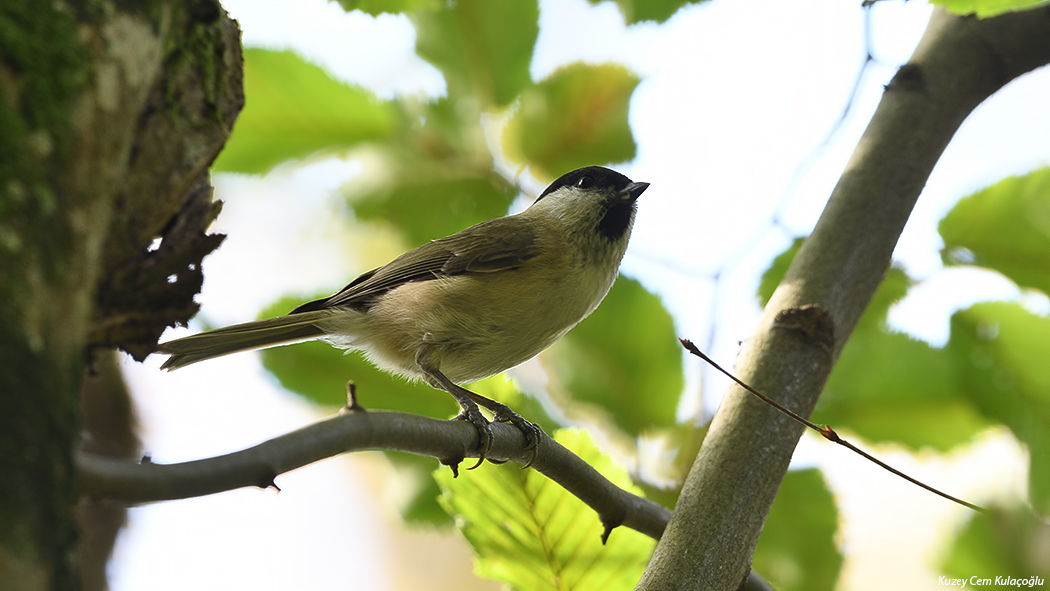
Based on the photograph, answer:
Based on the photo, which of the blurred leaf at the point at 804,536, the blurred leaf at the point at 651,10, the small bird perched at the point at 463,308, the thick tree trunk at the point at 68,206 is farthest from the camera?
the small bird perched at the point at 463,308

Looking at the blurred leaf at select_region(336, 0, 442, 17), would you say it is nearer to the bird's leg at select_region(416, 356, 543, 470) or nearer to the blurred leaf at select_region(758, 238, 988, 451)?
the bird's leg at select_region(416, 356, 543, 470)

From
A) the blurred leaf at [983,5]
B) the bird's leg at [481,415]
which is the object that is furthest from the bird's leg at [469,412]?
the blurred leaf at [983,5]

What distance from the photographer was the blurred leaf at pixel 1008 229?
202 centimetres

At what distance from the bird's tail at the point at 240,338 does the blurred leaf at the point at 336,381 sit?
0.44 feet

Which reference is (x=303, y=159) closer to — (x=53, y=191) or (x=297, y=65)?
(x=297, y=65)

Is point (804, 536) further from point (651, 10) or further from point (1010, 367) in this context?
point (651, 10)

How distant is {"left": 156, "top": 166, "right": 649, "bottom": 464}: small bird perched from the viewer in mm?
2443

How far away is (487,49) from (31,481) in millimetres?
1691

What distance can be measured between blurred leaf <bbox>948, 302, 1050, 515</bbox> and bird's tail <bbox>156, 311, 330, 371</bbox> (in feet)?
6.43

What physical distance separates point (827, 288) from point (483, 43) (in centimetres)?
113

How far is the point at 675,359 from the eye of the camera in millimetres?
2023

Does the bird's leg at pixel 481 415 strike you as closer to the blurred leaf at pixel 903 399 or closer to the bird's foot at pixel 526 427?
the bird's foot at pixel 526 427

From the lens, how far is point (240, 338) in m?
2.37

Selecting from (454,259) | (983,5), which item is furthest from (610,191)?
(983,5)
